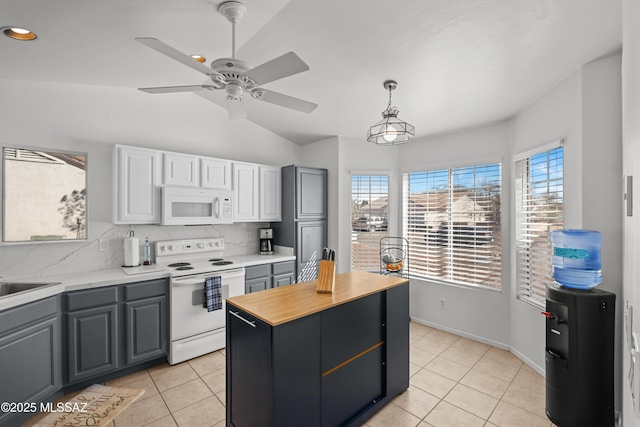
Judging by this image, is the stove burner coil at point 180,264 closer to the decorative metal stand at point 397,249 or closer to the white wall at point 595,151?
the decorative metal stand at point 397,249

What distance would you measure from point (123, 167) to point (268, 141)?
2.05 metres

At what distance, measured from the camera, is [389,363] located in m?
2.37

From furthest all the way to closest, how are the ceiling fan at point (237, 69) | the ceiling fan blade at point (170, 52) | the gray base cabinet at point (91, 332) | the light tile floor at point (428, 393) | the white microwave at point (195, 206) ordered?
1. the white microwave at point (195, 206)
2. the gray base cabinet at point (91, 332)
3. the light tile floor at point (428, 393)
4. the ceiling fan at point (237, 69)
5. the ceiling fan blade at point (170, 52)

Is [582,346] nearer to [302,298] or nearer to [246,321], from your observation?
[302,298]

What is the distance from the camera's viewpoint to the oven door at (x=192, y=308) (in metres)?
2.94

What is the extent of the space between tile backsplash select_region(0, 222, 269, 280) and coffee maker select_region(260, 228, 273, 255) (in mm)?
624

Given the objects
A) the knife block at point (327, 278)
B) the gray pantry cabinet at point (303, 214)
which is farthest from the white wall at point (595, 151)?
the gray pantry cabinet at point (303, 214)

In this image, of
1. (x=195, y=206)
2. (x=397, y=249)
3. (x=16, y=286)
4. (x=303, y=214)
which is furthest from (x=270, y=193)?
(x=16, y=286)

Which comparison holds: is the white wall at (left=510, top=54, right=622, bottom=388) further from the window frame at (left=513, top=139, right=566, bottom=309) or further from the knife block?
the knife block

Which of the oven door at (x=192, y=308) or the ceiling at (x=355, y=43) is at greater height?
the ceiling at (x=355, y=43)

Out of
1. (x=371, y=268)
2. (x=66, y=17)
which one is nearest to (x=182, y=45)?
(x=66, y=17)

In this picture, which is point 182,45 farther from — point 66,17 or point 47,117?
point 47,117

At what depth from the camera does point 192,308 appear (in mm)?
3047

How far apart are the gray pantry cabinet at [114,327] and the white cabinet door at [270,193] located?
5.32ft
